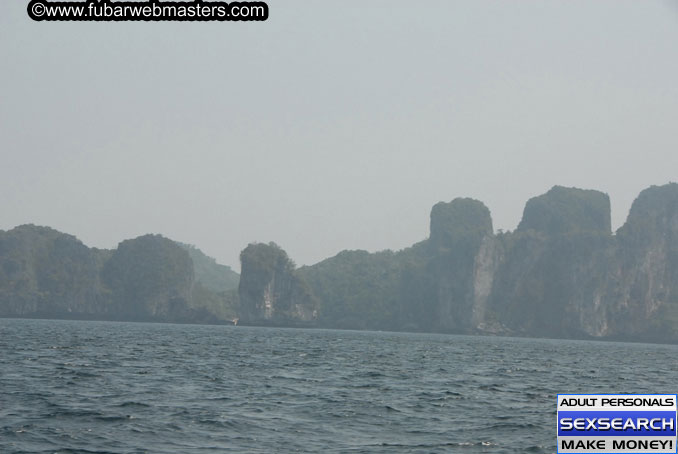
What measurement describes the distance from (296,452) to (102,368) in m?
26.2

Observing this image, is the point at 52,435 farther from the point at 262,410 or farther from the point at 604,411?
the point at 604,411

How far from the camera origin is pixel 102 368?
158 ft

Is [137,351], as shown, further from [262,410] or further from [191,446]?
[191,446]

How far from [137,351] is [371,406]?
123ft

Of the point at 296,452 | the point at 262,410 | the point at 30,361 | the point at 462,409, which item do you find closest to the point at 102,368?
the point at 30,361

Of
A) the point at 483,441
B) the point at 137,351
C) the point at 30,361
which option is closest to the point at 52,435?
the point at 483,441

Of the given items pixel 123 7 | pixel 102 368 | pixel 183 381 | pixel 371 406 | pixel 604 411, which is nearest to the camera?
pixel 604 411

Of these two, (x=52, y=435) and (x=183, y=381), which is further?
(x=183, y=381)

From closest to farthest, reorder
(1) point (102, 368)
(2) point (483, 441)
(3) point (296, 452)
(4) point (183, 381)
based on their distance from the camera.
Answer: (3) point (296, 452) < (2) point (483, 441) < (4) point (183, 381) < (1) point (102, 368)

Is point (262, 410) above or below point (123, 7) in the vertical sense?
below

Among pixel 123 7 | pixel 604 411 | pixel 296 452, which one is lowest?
pixel 296 452

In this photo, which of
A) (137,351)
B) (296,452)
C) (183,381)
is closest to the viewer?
(296,452)

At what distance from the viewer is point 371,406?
35.1m

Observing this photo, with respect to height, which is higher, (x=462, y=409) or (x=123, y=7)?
(x=123, y=7)
